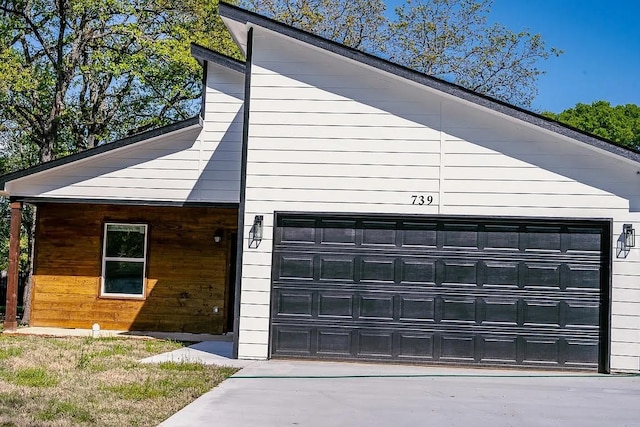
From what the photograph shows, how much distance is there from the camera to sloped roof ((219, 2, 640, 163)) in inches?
391

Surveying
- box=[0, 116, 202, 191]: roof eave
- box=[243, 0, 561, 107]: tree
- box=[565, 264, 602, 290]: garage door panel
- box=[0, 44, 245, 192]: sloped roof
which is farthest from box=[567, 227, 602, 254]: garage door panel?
box=[243, 0, 561, 107]: tree

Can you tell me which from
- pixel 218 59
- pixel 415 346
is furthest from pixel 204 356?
pixel 218 59

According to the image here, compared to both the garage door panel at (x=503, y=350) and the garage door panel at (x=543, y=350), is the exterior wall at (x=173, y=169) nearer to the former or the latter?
the garage door panel at (x=503, y=350)

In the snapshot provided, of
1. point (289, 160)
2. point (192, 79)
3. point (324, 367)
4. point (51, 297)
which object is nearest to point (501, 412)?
point (324, 367)

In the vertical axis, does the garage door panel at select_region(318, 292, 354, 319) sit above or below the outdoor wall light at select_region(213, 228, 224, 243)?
below

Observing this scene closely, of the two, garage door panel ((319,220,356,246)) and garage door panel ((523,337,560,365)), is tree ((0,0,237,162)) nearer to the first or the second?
garage door panel ((319,220,356,246))

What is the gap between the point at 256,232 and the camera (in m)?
10.5

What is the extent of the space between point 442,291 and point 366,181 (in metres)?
1.88

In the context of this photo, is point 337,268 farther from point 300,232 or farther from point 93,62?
point 93,62

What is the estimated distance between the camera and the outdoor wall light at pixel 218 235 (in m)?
14.3

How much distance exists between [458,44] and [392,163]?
16.7 m

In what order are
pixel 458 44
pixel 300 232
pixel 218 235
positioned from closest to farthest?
pixel 300 232
pixel 218 235
pixel 458 44

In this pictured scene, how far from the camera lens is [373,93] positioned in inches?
414

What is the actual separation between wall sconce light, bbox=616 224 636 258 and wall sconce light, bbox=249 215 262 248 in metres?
4.92
